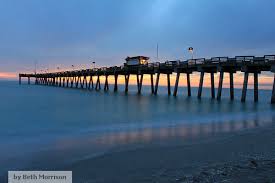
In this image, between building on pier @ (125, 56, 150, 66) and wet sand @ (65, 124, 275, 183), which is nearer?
wet sand @ (65, 124, 275, 183)

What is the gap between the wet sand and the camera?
23.8ft

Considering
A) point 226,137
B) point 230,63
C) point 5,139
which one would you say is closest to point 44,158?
point 5,139

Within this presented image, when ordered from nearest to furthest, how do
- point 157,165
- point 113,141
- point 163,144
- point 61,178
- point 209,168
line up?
point 61,178 < point 209,168 < point 157,165 < point 163,144 < point 113,141

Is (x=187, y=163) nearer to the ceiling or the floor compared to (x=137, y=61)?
nearer to the floor

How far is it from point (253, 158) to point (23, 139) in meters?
9.35

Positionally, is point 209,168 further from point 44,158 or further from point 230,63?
point 230,63

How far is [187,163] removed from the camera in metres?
8.80

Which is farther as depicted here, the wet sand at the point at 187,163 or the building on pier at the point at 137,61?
the building on pier at the point at 137,61

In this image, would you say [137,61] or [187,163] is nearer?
[187,163]

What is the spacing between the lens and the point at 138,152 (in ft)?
34.1

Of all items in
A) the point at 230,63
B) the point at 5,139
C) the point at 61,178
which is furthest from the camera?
the point at 230,63

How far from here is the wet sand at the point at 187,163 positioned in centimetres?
726

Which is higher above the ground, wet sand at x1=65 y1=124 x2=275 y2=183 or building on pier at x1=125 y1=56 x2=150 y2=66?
building on pier at x1=125 y1=56 x2=150 y2=66

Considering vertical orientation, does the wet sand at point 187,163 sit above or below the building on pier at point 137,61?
below
